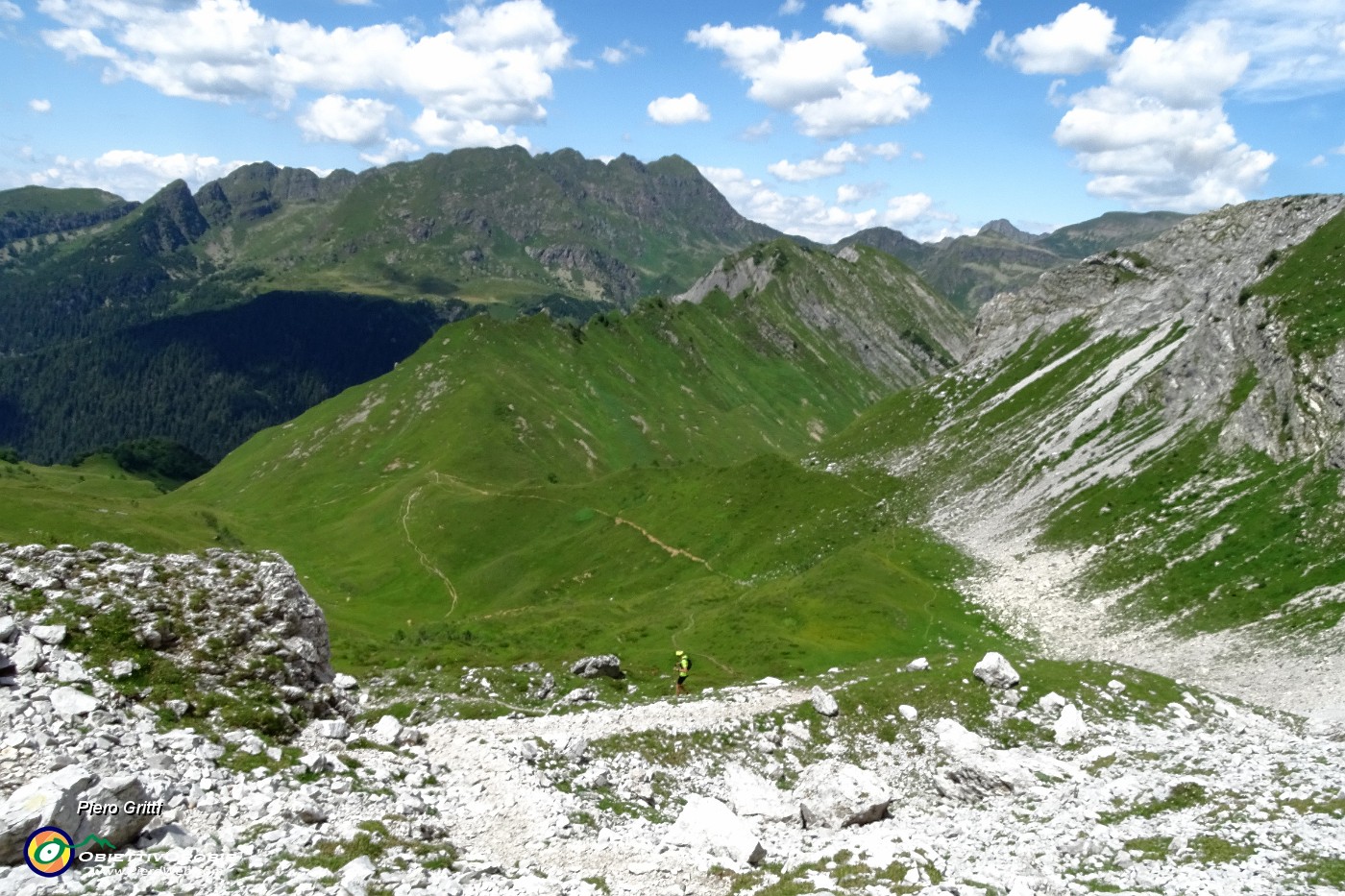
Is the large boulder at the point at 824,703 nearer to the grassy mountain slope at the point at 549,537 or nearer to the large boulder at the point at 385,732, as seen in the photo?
the grassy mountain slope at the point at 549,537

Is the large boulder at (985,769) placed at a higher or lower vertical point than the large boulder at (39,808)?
lower

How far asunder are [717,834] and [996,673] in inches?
774

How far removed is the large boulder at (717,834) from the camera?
23359 mm

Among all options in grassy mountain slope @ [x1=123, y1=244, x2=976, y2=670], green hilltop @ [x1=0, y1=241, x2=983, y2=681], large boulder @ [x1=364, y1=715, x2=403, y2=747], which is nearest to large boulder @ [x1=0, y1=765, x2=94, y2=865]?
large boulder @ [x1=364, y1=715, x2=403, y2=747]

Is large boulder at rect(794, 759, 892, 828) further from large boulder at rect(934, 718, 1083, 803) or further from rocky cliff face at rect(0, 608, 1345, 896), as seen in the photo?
large boulder at rect(934, 718, 1083, 803)

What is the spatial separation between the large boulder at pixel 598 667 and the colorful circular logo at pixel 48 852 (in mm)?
25314

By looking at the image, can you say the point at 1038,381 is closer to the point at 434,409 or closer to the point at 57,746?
the point at 57,746

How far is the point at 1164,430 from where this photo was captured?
79.8 m

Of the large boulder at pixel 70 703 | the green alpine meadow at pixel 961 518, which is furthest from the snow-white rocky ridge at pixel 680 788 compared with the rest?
the green alpine meadow at pixel 961 518

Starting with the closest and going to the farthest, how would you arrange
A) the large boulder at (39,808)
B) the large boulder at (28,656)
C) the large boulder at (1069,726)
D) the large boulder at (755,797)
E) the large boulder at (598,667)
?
1. the large boulder at (39,808)
2. the large boulder at (28,656)
3. the large boulder at (755,797)
4. the large boulder at (1069,726)
5. the large boulder at (598,667)

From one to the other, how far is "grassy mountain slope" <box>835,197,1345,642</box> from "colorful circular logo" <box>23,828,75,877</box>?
5924 centimetres

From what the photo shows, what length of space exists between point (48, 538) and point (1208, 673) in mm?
58736

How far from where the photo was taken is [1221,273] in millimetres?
100000

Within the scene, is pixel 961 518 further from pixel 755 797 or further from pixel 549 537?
pixel 755 797
